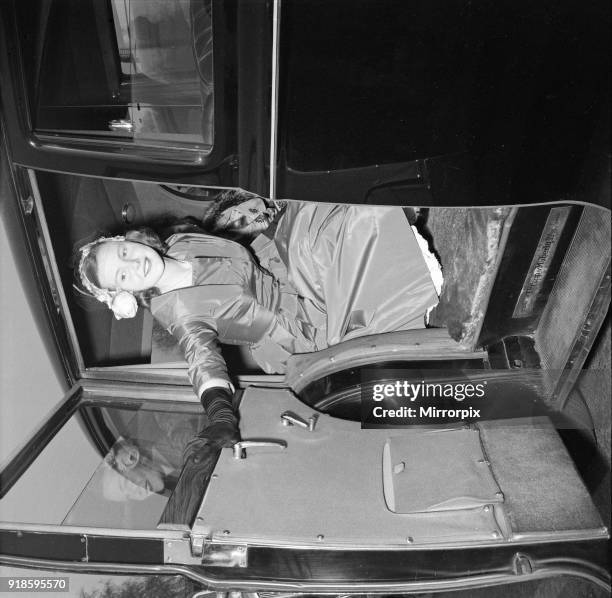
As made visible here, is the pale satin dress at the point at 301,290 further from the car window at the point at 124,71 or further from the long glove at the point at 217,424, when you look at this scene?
the car window at the point at 124,71

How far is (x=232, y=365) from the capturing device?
2.01 m

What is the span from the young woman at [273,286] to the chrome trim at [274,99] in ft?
1.54

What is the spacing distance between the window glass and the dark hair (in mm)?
689

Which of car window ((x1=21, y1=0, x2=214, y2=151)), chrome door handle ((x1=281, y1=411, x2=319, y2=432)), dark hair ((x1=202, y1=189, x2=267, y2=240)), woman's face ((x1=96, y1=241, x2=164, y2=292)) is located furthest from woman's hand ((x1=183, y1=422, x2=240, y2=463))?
dark hair ((x1=202, y1=189, x2=267, y2=240))

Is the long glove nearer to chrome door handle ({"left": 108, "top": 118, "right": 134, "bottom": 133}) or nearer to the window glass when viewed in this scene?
the window glass

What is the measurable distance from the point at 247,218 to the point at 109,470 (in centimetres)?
98

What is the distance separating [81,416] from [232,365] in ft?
1.55

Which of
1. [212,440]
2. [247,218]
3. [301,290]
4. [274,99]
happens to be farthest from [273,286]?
[274,99]

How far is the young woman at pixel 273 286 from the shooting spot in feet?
5.37

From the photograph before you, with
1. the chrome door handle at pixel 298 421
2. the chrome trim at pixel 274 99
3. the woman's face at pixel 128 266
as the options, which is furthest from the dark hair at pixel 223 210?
the chrome trim at pixel 274 99

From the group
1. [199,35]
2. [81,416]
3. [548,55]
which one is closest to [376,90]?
[548,55]

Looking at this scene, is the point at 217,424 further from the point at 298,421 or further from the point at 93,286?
the point at 93,286

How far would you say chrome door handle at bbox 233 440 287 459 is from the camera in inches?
54.0

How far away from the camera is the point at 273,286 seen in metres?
1.92
